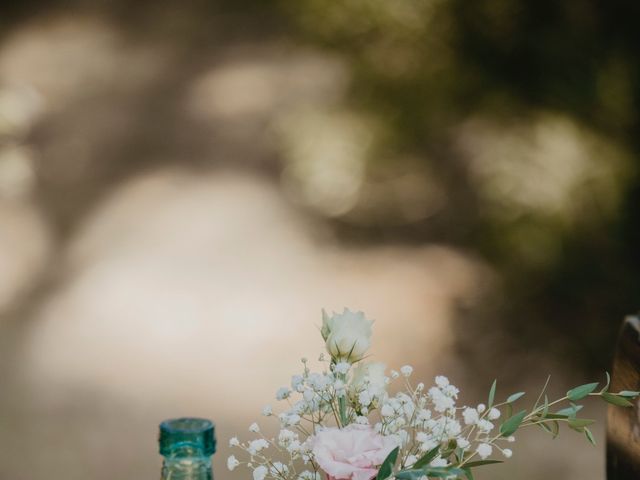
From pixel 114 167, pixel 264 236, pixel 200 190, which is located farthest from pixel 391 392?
pixel 114 167

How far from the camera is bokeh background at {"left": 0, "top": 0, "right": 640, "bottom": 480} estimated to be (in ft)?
7.13

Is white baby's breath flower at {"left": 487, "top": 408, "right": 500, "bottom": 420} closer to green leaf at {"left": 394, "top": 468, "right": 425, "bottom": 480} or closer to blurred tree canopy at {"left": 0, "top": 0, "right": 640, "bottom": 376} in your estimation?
green leaf at {"left": 394, "top": 468, "right": 425, "bottom": 480}

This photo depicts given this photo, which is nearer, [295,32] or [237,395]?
[237,395]

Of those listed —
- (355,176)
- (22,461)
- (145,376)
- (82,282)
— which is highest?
(355,176)

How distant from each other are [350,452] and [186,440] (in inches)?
6.5

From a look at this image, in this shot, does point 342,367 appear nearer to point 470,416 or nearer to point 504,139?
point 470,416

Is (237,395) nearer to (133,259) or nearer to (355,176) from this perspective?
(133,259)

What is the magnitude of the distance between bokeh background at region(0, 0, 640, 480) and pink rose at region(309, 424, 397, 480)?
150cm

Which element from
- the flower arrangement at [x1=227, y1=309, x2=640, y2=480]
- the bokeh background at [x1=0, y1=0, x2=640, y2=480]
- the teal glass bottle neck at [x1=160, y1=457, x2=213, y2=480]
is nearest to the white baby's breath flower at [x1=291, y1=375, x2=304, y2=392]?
the flower arrangement at [x1=227, y1=309, x2=640, y2=480]

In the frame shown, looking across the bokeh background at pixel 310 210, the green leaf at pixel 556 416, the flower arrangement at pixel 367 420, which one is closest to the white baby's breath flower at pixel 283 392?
the flower arrangement at pixel 367 420

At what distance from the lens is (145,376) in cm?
217

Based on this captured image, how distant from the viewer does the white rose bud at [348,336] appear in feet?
2.39

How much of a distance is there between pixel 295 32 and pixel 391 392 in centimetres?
102

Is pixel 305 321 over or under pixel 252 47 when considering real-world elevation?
under
